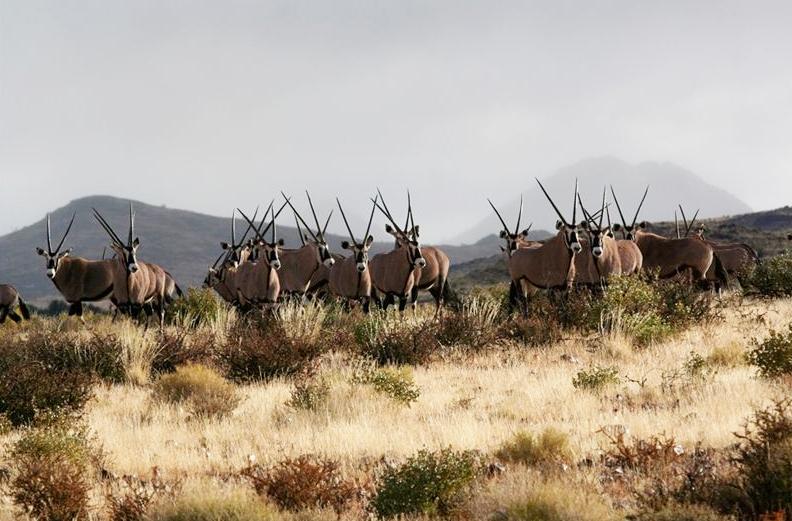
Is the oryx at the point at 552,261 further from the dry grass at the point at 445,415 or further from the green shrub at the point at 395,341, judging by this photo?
the dry grass at the point at 445,415

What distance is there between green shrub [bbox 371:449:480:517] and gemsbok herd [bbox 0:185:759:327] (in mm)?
10989

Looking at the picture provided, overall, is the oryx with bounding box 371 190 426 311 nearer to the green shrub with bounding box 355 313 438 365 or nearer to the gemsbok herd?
the gemsbok herd

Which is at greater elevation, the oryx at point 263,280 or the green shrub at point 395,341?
the oryx at point 263,280

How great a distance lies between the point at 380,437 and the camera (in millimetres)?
7949

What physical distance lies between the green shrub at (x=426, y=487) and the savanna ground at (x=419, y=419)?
1 centimetres

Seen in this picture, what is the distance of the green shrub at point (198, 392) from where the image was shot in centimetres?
964

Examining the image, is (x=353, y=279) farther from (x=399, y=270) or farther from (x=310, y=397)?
(x=310, y=397)

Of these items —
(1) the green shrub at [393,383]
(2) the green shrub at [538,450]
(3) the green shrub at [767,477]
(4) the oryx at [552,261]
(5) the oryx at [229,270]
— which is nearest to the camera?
(3) the green shrub at [767,477]

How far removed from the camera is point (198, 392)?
10.2 metres

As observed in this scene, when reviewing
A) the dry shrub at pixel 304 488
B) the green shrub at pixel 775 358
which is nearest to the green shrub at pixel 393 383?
the dry shrub at pixel 304 488

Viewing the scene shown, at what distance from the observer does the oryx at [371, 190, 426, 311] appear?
18.9 meters

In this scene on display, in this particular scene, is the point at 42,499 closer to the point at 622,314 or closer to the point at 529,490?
the point at 529,490

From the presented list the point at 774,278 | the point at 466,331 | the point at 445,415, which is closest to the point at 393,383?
the point at 445,415

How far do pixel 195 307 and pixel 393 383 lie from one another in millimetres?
13259
